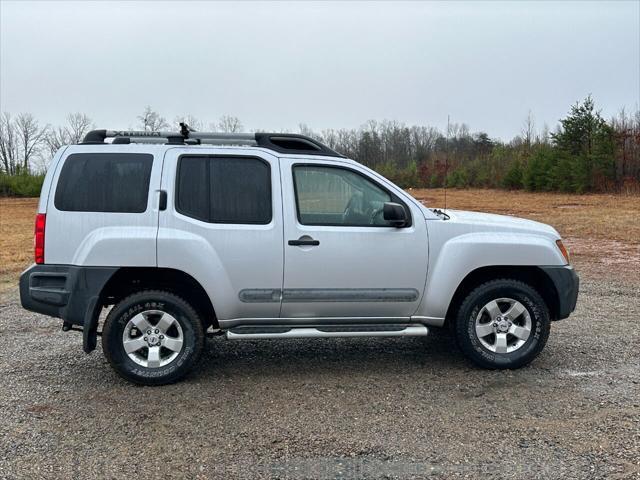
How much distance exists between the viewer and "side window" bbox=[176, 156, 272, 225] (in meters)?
4.70

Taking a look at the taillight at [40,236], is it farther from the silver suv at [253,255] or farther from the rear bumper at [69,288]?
the rear bumper at [69,288]

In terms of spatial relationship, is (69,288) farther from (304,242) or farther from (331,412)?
(331,412)

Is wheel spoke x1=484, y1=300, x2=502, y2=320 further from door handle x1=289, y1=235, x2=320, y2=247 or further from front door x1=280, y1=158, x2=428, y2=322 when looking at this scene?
door handle x1=289, y1=235, x2=320, y2=247

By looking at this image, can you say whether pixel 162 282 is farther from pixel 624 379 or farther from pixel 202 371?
pixel 624 379

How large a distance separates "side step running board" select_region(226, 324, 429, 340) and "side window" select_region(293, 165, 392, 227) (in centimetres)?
92

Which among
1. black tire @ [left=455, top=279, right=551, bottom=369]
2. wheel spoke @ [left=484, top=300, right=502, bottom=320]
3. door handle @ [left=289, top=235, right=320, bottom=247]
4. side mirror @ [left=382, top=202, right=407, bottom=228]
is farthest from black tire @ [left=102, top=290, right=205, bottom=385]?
wheel spoke @ [left=484, top=300, right=502, bottom=320]

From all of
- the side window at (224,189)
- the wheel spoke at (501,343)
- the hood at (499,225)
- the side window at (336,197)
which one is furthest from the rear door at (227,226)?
the wheel spoke at (501,343)

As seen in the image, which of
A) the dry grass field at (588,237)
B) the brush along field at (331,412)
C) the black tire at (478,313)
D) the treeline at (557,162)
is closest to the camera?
the brush along field at (331,412)

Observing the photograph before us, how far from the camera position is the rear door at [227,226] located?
15.1 ft

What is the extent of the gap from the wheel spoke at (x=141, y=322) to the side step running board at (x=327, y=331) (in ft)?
2.23

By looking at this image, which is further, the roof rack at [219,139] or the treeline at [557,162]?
the treeline at [557,162]

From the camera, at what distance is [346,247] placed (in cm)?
474

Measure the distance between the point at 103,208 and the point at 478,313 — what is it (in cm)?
336

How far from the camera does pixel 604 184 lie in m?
35.6
